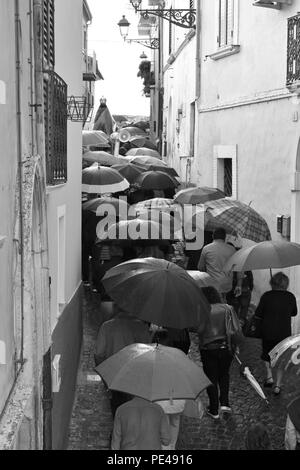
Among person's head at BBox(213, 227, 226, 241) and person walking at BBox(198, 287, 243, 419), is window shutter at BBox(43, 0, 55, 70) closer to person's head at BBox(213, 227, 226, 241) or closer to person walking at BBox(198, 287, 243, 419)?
person walking at BBox(198, 287, 243, 419)

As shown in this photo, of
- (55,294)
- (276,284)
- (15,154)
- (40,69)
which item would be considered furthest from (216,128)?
(15,154)

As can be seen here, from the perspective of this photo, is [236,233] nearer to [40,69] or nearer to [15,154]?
[40,69]

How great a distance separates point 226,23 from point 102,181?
14.1 ft

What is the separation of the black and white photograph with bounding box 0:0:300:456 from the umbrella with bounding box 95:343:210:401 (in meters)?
0.01

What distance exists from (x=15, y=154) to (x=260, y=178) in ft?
31.1

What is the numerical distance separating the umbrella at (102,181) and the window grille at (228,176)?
270 cm

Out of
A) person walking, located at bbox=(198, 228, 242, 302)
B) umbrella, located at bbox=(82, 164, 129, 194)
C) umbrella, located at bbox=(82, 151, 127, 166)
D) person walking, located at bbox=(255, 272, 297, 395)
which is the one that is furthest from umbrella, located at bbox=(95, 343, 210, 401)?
umbrella, located at bbox=(82, 151, 127, 166)

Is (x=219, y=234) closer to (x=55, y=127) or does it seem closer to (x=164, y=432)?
(x=55, y=127)

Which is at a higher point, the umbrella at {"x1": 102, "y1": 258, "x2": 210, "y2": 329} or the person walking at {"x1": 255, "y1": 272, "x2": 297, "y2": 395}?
the umbrella at {"x1": 102, "y1": 258, "x2": 210, "y2": 329}

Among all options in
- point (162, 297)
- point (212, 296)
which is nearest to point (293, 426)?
point (162, 297)

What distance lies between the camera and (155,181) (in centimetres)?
1730

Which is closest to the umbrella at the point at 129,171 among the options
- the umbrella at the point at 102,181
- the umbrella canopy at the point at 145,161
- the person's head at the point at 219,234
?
the umbrella canopy at the point at 145,161

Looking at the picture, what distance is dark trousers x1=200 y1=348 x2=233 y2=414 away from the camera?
8852 millimetres

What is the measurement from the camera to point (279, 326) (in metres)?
9.73
